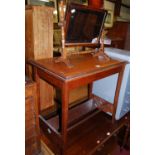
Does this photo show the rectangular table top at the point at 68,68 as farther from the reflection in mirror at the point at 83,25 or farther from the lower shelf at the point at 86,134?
the lower shelf at the point at 86,134

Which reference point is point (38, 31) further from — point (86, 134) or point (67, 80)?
point (86, 134)

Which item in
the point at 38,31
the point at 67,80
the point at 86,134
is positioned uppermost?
the point at 38,31

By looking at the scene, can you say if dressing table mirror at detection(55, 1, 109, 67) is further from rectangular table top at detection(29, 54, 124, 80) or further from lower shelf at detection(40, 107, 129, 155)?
lower shelf at detection(40, 107, 129, 155)

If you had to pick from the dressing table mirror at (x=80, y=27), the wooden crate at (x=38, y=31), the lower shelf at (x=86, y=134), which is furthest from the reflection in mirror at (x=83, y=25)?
the lower shelf at (x=86, y=134)

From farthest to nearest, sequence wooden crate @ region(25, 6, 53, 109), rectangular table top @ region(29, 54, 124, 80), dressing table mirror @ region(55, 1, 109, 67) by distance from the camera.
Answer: wooden crate @ region(25, 6, 53, 109) < dressing table mirror @ region(55, 1, 109, 67) < rectangular table top @ region(29, 54, 124, 80)

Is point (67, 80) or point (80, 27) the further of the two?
point (80, 27)

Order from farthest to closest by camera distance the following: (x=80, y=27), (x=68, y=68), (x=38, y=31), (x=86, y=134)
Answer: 1. (x=86, y=134)
2. (x=38, y=31)
3. (x=80, y=27)
4. (x=68, y=68)

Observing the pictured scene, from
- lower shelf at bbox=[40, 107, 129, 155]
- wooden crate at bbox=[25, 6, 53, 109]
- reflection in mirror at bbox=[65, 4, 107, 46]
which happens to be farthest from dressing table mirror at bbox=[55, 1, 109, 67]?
lower shelf at bbox=[40, 107, 129, 155]

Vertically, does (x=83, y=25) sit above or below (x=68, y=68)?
above

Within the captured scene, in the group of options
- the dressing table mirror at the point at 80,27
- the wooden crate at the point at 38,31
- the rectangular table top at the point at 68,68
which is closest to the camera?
the rectangular table top at the point at 68,68

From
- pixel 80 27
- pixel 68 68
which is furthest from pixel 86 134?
pixel 80 27

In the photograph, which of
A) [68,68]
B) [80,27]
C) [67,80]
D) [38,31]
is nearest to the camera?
[67,80]
